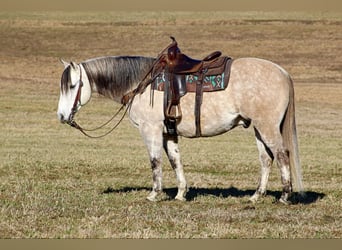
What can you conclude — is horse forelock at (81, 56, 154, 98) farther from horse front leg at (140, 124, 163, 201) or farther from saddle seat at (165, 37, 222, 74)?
horse front leg at (140, 124, 163, 201)

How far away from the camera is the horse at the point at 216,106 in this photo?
38.0 feet

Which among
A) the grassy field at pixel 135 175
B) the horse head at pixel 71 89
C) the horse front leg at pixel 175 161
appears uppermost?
the horse head at pixel 71 89

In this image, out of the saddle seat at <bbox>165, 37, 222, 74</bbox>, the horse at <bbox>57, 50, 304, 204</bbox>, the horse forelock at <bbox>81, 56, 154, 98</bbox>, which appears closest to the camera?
the horse at <bbox>57, 50, 304, 204</bbox>

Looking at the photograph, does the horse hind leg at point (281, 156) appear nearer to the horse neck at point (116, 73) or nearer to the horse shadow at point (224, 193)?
the horse shadow at point (224, 193)

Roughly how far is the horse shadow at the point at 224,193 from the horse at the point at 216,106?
0.99 feet

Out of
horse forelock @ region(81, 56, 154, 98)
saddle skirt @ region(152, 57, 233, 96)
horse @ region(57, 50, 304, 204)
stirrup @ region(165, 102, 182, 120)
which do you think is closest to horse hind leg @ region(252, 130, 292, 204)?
horse @ region(57, 50, 304, 204)

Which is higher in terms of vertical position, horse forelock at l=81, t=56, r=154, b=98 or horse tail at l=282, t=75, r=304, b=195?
horse forelock at l=81, t=56, r=154, b=98

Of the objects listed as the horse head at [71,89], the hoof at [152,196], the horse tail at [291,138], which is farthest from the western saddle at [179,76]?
the horse head at [71,89]

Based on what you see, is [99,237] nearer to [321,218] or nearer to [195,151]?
[321,218]

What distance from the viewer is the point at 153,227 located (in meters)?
9.66

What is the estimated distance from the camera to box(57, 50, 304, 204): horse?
38.0 feet

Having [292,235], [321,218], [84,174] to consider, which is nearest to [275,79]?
[321,218]

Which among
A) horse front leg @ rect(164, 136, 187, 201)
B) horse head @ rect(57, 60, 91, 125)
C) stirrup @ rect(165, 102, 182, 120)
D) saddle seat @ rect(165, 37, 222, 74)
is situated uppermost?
saddle seat @ rect(165, 37, 222, 74)

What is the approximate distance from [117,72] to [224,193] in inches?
108
